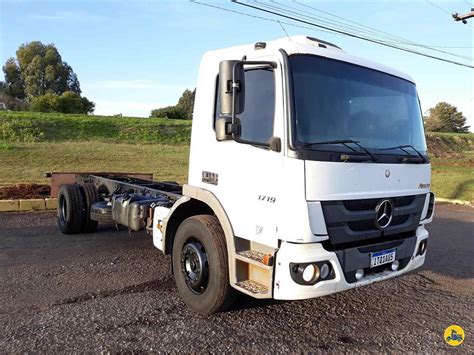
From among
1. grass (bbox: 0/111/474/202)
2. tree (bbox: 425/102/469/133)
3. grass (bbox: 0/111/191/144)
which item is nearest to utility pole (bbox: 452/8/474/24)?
grass (bbox: 0/111/474/202)

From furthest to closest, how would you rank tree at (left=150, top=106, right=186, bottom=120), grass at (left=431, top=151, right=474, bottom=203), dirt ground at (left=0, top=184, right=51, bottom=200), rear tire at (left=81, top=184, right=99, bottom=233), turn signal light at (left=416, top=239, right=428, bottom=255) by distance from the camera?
1. tree at (left=150, top=106, right=186, bottom=120)
2. grass at (left=431, top=151, right=474, bottom=203)
3. dirt ground at (left=0, top=184, right=51, bottom=200)
4. rear tire at (left=81, top=184, right=99, bottom=233)
5. turn signal light at (left=416, top=239, right=428, bottom=255)

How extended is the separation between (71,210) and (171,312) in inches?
145

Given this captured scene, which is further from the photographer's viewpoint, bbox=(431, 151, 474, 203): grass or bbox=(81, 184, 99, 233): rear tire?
bbox=(431, 151, 474, 203): grass

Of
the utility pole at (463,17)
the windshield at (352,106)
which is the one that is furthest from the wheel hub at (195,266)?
the utility pole at (463,17)

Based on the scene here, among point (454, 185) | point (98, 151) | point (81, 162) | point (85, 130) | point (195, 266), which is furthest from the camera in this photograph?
point (85, 130)

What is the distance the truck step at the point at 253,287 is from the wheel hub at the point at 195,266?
19.2 inches

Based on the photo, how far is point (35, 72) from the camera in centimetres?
7394

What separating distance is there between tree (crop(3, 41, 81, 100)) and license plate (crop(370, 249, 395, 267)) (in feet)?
257

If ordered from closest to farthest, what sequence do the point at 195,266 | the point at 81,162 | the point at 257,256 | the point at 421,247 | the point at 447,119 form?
the point at 257,256 → the point at 195,266 → the point at 421,247 → the point at 81,162 → the point at 447,119

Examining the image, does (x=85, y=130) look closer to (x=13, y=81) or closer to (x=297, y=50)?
(x=297, y=50)

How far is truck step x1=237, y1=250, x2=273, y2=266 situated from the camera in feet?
11.7

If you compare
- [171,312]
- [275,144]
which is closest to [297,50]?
[275,144]

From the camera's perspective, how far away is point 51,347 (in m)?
3.56

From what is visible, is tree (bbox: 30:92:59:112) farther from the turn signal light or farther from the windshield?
the turn signal light
